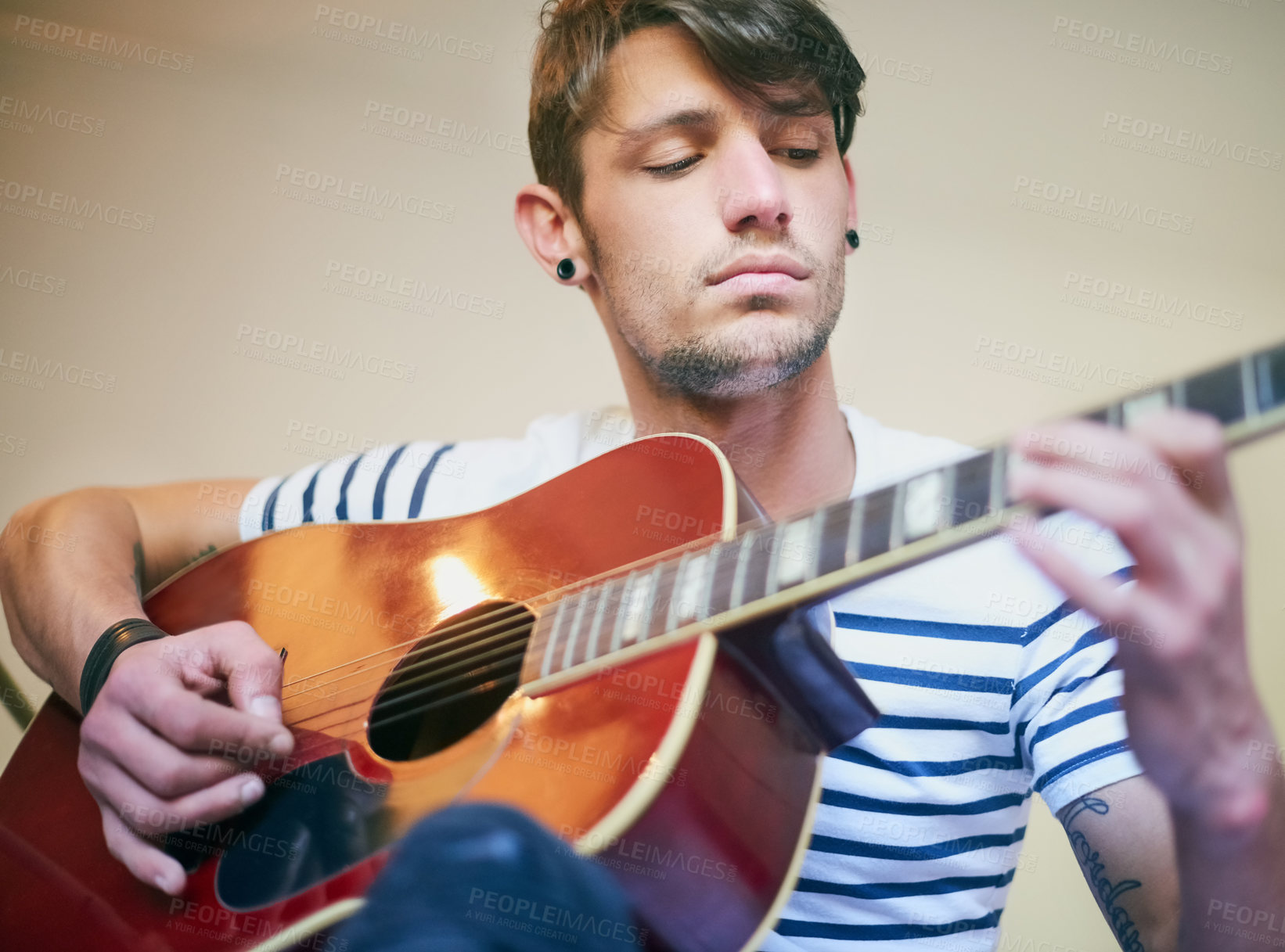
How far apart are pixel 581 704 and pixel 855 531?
27 cm

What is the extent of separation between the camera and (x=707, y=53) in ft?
3.45

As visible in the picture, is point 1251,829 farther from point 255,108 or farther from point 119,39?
point 119,39

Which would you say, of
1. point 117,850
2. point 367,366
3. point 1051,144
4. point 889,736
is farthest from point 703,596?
point 367,366

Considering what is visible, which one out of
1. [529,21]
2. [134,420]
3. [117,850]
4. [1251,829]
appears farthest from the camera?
[134,420]

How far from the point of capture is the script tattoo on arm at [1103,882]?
77cm

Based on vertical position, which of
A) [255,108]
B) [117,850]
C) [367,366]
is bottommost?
[117,850]

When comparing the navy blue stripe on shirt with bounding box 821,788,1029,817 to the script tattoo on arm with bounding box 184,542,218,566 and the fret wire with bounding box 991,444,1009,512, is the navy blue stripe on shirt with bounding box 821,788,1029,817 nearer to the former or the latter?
the fret wire with bounding box 991,444,1009,512

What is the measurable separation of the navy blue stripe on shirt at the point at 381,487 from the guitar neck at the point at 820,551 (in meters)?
0.59

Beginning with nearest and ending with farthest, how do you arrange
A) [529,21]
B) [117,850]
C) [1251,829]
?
1. [1251,829]
2. [117,850]
3. [529,21]

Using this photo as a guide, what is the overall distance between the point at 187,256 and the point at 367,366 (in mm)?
470

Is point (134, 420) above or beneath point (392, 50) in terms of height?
beneath

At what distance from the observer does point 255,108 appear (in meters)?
1.71

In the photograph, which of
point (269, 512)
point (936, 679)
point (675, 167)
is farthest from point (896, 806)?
point (269, 512)

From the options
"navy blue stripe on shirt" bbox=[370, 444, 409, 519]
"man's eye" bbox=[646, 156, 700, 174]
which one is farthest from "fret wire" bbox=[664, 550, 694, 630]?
"navy blue stripe on shirt" bbox=[370, 444, 409, 519]
